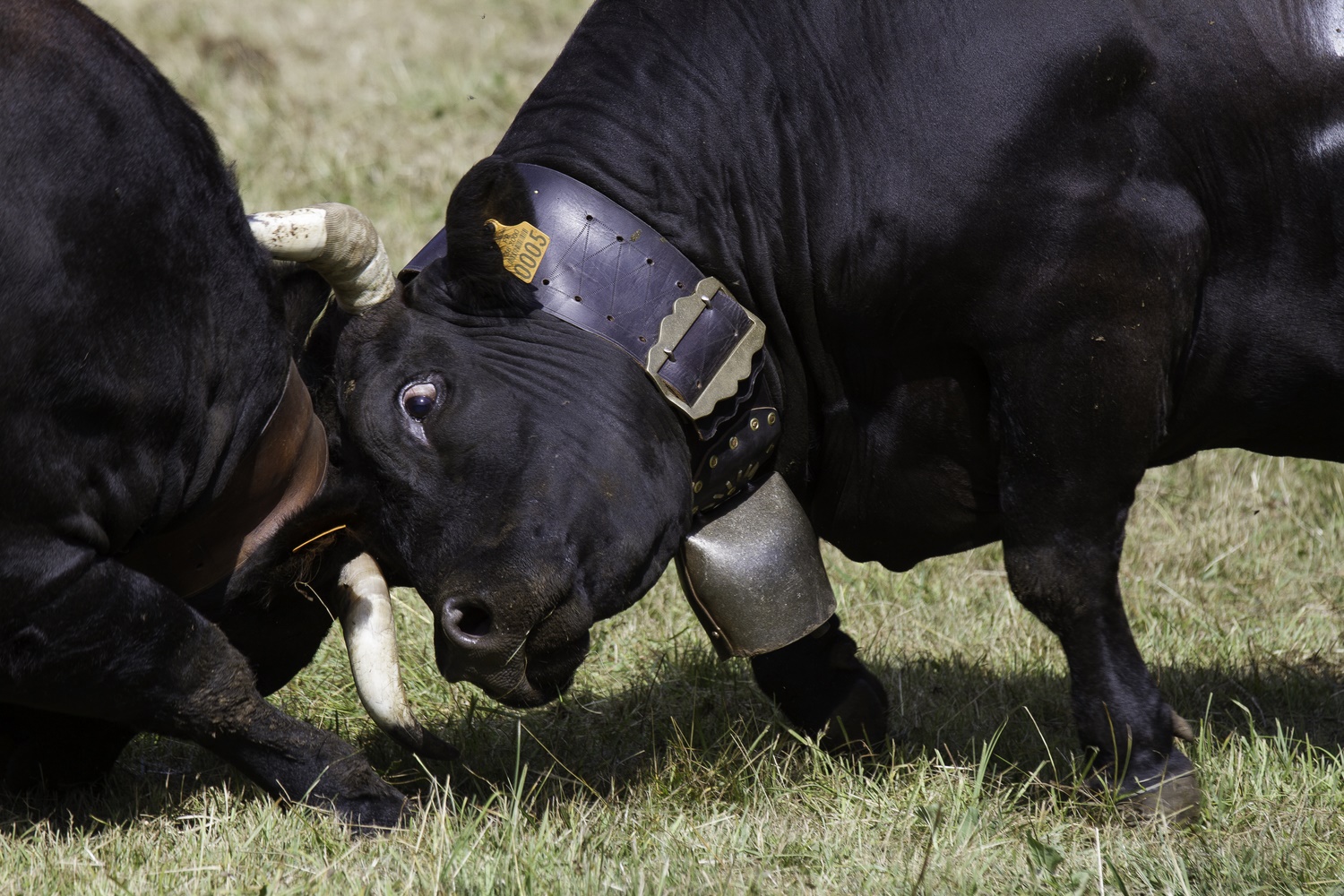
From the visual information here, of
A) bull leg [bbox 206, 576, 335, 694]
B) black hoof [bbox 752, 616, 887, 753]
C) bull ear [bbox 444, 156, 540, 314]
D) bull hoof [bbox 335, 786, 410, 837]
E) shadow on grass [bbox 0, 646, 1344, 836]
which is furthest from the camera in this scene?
black hoof [bbox 752, 616, 887, 753]

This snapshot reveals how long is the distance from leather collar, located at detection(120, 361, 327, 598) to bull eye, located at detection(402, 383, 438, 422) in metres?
0.29

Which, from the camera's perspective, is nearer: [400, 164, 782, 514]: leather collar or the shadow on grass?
[400, 164, 782, 514]: leather collar

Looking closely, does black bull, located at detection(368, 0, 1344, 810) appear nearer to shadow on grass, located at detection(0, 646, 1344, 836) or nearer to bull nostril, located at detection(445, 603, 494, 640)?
bull nostril, located at detection(445, 603, 494, 640)

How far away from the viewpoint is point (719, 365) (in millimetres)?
3236

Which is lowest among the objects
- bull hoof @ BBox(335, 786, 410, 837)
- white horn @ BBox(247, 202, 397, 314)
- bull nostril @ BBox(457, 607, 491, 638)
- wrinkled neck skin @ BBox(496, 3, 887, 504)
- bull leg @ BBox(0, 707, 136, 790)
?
bull leg @ BBox(0, 707, 136, 790)

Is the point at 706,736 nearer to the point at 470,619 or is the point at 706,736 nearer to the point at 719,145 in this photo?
the point at 470,619

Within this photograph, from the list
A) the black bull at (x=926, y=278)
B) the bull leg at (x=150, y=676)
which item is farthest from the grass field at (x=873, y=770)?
the black bull at (x=926, y=278)

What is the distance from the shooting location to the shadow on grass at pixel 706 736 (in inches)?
141

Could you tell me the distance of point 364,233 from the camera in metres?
3.22

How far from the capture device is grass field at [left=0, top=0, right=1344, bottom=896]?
9.81ft

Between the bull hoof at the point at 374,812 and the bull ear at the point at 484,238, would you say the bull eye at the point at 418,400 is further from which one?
the bull hoof at the point at 374,812

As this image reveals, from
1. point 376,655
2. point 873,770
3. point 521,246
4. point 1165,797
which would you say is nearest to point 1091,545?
point 1165,797

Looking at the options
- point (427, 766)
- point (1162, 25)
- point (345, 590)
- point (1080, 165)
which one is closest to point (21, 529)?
point (345, 590)

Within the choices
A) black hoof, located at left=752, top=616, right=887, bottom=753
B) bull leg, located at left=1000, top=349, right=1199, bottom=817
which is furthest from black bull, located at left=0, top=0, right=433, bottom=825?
bull leg, located at left=1000, top=349, right=1199, bottom=817
